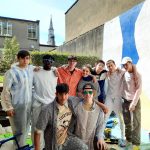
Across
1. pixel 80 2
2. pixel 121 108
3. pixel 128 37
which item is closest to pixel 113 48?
pixel 128 37

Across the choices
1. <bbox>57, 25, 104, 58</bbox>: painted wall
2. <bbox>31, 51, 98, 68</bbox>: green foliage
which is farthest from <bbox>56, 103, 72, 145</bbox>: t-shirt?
<bbox>31, 51, 98, 68</bbox>: green foliage

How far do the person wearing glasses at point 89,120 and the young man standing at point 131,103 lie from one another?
8.35ft

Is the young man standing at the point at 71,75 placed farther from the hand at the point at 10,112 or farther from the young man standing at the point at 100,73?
the hand at the point at 10,112

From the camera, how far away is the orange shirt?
6074mm

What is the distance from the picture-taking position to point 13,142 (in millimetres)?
5195

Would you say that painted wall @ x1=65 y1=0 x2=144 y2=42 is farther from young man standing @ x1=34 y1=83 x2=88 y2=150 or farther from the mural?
young man standing @ x1=34 y1=83 x2=88 y2=150

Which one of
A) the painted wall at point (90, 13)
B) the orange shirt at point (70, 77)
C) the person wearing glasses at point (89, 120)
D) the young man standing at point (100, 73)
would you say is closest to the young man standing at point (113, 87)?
the young man standing at point (100, 73)

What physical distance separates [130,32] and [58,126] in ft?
25.1

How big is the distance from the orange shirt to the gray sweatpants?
1.28 metres

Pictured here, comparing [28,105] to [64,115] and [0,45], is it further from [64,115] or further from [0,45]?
[0,45]

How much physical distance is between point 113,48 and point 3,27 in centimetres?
2770

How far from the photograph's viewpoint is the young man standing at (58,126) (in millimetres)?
3732

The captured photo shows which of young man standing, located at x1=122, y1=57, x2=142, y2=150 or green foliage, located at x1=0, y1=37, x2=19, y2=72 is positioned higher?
green foliage, located at x1=0, y1=37, x2=19, y2=72

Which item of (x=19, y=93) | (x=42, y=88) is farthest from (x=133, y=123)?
(x=19, y=93)
